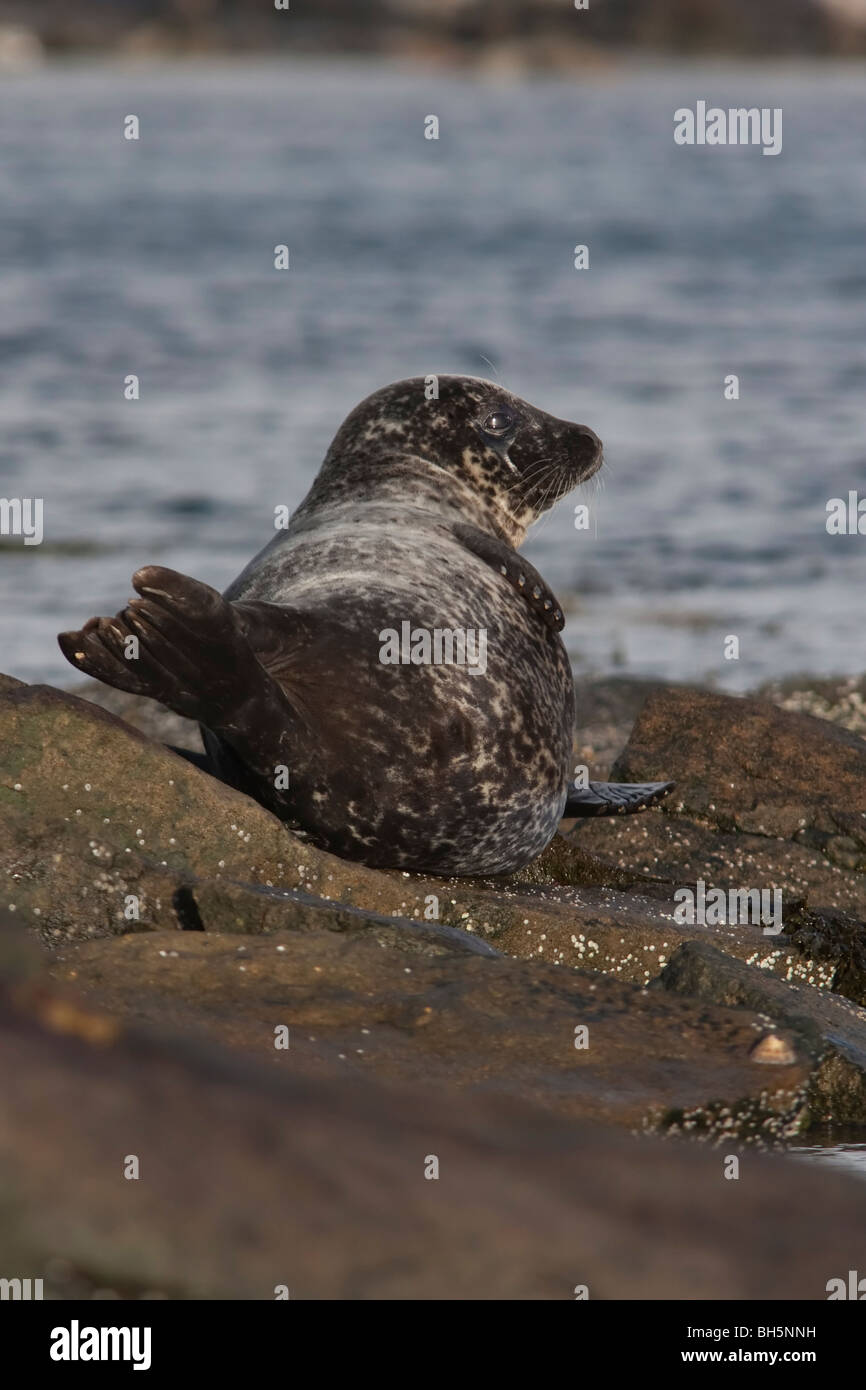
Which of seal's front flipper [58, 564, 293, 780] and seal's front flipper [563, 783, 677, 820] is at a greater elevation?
seal's front flipper [58, 564, 293, 780]

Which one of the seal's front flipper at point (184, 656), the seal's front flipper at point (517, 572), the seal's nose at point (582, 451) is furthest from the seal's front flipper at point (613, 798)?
the seal's front flipper at point (184, 656)

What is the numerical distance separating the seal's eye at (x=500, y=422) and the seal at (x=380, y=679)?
1.44ft

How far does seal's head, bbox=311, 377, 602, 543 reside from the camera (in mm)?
6566

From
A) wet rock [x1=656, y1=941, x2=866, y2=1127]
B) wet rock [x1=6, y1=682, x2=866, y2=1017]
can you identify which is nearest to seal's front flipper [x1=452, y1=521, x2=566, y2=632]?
wet rock [x1=6, y1=682, x2=866, y2=1017]

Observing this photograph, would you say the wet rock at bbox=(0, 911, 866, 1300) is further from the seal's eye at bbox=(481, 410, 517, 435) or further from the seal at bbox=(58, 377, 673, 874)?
the seal's eye at bbox=(481, 410, 517, 435)

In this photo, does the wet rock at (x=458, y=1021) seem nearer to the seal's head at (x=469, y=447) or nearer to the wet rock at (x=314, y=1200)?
the wet rock at (x=314, y=1200)

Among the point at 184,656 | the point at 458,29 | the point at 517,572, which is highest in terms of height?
the point at 458,29

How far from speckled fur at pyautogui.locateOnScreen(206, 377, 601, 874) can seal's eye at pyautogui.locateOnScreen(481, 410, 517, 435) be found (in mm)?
189

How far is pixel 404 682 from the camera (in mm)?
5328

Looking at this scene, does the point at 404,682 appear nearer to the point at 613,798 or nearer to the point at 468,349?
the point at 613,798

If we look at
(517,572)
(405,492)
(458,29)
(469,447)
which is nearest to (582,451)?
(469,447)

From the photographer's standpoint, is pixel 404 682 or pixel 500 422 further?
pixel 500 422

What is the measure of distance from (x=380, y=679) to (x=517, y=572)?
36.9 inches
